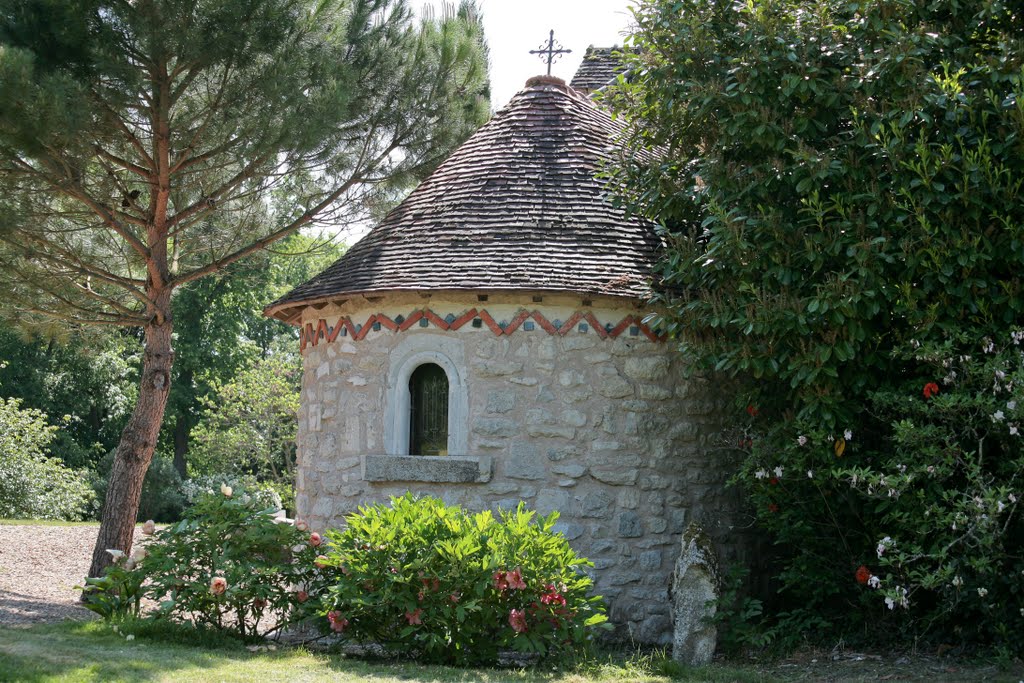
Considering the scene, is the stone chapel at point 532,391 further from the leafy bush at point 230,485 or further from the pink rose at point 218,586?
the leafy bush at point 230,485

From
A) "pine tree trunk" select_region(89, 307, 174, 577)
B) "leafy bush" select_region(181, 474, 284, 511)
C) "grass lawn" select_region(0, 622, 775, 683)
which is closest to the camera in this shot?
"grass lawn" select_region(0, 622, 775, 683)

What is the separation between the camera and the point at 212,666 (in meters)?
6.70

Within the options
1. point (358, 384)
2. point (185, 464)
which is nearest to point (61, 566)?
point (358, 384)

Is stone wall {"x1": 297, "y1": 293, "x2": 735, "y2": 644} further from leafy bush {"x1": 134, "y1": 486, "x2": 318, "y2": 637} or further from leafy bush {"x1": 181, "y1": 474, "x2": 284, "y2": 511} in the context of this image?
leafy bush {"x1": 181, "y1": 474, "x2": 284, "y2": 511}

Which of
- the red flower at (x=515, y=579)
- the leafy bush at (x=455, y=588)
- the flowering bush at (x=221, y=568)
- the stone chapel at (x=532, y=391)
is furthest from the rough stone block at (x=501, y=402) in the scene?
the red flower at (x=515, y=579)

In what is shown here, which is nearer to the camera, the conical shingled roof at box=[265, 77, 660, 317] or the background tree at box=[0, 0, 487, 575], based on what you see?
the conical shingled roof at box=[265, 77, 660, 317]

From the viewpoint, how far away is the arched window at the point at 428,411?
30.7ft

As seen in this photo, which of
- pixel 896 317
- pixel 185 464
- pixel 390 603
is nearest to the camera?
pixel 390 603

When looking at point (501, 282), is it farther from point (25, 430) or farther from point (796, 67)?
point (25, 430)

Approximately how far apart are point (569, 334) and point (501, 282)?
2.54 feet

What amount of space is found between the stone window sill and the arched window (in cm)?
30

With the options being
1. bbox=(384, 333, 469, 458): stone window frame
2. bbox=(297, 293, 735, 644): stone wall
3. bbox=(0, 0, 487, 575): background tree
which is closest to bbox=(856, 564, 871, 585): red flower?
bbox=(297, 293, 735, 644): stone wall

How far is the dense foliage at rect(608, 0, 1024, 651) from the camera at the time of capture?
712 cm

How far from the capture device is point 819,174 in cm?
744
